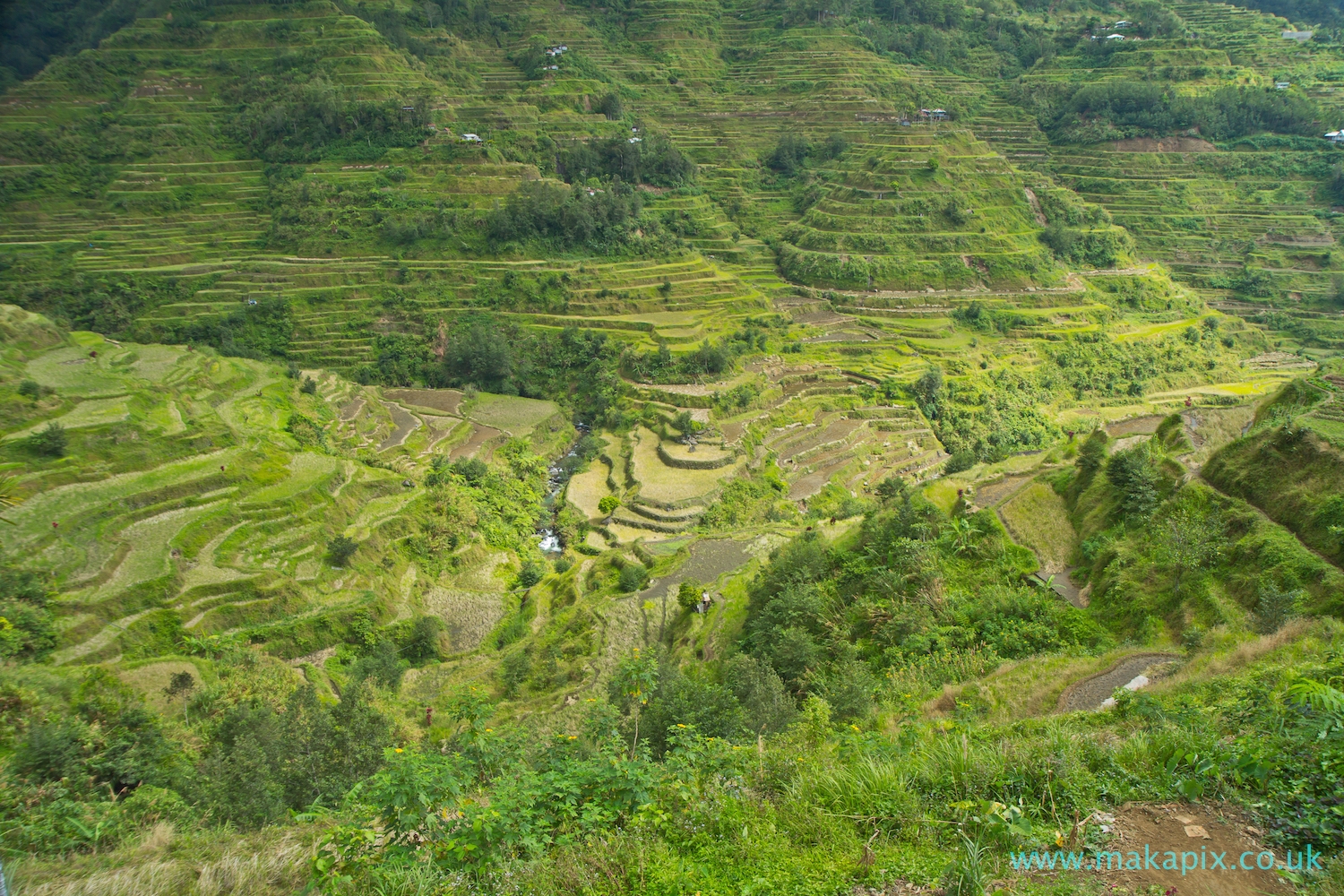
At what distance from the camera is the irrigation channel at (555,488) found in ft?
88.5

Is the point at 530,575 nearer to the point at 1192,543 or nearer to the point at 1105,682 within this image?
the point at 1105,682

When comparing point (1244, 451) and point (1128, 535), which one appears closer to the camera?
point (1244, 451)

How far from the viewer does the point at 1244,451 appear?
11219 millimetres

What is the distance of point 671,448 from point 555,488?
209 inches

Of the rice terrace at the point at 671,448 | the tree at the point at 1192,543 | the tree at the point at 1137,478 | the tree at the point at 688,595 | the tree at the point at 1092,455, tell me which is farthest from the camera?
the tree at the point at 688,595

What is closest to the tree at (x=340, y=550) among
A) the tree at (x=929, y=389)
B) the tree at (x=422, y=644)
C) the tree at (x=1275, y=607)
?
the tree at (x=422, y=644)

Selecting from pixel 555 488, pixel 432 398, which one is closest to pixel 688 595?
pixel 555 488

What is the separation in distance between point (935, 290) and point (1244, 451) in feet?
107

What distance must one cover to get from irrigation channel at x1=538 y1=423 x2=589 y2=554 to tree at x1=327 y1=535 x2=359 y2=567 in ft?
25.0

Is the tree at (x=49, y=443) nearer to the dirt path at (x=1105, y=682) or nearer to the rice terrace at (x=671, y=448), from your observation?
the rice terrace at (x=671, y=448)

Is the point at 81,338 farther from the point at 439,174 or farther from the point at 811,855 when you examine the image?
the point at 811,855

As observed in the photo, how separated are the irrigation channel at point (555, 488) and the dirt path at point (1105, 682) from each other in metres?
19.9

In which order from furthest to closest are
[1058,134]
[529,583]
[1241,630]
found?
[1058,134] → [529,583] → [1241,630]

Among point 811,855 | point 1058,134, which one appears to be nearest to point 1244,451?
point 811,855
